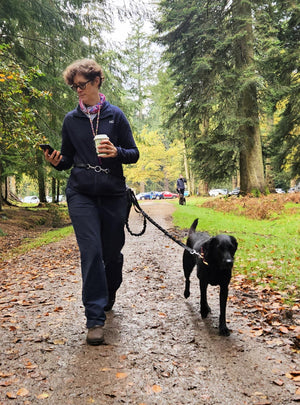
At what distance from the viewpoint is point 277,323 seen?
3.57 m

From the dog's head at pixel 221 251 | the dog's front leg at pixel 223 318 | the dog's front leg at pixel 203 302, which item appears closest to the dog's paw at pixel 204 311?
the dog's front leg at pixel 203 302

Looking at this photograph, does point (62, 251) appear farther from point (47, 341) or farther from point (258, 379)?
point (258, 379)

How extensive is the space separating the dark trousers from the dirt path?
1.39 ft

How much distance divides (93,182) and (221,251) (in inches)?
54.3

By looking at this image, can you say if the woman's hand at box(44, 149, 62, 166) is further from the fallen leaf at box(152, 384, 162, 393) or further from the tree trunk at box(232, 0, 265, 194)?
the tree trunk at box(232, 0, 265, 194)

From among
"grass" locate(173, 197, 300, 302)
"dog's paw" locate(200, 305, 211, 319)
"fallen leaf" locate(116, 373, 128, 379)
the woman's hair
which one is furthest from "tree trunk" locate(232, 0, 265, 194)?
"fallen leaf" locate(116, 373, 128, 379)

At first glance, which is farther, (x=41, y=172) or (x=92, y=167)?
(x=41, y=172)

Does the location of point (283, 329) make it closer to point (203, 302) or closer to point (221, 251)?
point (203, 302)

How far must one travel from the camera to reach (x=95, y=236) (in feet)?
9.66

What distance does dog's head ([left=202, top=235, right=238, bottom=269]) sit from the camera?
2.99 metres

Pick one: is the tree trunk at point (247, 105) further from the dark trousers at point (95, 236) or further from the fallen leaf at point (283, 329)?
the dark trousers at point (95, 236)

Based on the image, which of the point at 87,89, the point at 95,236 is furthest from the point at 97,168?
the point at 87,89

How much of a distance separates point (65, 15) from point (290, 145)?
11623 millimetres

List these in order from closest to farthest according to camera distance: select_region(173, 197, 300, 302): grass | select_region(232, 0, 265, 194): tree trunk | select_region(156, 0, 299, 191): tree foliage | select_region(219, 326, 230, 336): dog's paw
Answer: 1. select_region(219, 326, 230, 336): dog's paw
2. select_region(173, 197, 300, 302): grass
3. select_region(232, 0, 265, 194): tree trunk
4. select_region(156, 0, 299, 191): tree foliage
